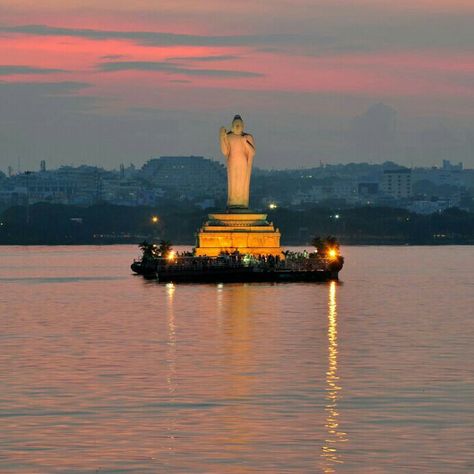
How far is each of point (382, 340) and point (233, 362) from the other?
7145 millimetres

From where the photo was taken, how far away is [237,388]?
2977 cm

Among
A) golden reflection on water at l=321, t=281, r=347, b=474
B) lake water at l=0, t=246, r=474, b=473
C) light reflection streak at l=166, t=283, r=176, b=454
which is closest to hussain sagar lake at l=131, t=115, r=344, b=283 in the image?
light reflection streak at l=166, t=283, r=176, b=454

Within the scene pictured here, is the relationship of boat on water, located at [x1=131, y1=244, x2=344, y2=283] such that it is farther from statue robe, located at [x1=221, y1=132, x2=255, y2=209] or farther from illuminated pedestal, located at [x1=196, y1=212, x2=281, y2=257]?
statue robe, located at [x1=221, y1=132, x2=255, y2=209]

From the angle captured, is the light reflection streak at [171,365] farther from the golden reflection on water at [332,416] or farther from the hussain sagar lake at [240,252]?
the hussain sagar lake at [240,252]

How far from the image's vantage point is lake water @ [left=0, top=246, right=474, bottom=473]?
74.6 feet

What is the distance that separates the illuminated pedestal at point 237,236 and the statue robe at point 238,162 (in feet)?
5.10

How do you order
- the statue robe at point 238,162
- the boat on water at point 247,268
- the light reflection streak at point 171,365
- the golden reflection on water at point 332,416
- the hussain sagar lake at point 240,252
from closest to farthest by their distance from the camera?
1. the golden reflection on water at point 332,416
2. the light reflection streak at point 171,365
3. the boat on water at point 247,268
4. the hussain sagar lake at point 240,252
5. the statue robe at point 238,162

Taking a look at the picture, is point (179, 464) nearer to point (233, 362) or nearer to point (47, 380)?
point (47, 380)

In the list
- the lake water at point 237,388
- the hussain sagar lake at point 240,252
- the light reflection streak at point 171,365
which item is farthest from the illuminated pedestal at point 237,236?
the lake water at point 237,388

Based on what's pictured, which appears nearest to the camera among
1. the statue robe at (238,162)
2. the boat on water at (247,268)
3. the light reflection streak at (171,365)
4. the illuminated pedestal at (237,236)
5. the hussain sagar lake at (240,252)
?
the light reflection streak at (171,365)

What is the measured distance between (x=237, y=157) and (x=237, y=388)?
50590 mm

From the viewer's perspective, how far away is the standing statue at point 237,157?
7956 centimetres

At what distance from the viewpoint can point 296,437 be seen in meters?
24.2

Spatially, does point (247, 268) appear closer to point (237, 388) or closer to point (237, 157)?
point (237, 157)
